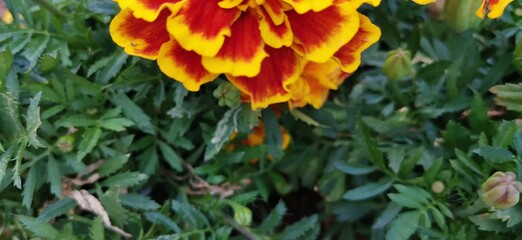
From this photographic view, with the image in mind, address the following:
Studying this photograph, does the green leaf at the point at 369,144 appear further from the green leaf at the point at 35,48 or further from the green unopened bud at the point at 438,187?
the green leaf at the point at 35,48

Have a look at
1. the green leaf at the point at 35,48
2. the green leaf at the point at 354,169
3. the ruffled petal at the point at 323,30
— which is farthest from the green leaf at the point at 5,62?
the green leaf at the point at 354,169

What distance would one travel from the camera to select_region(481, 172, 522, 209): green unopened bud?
83 centimetres

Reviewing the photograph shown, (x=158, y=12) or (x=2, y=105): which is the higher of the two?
(x=158, y=12)

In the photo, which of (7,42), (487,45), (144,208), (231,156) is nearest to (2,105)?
(7,42)

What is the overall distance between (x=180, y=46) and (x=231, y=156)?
297mm

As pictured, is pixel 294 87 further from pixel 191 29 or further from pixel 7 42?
pixel 7 42

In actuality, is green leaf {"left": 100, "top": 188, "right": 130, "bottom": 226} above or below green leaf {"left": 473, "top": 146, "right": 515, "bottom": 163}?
below

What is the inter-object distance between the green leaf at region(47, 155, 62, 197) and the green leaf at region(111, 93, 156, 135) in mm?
125

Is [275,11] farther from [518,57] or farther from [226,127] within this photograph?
[518,57]

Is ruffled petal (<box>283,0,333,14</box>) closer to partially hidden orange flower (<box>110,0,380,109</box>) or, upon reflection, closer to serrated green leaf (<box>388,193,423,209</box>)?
partially hidden orange flower (<box>110,0,380,109</box>)

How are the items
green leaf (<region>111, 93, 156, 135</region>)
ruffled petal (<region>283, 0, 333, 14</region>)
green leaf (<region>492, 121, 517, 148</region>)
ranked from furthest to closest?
green leaf (<region>111, 93, 156, 135</region>) → green leaf (<region>492, 121, 517, 148</region>) → ruffled petal (<region>283, 0, 333, 14</region>)

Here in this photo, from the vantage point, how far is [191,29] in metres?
0.81

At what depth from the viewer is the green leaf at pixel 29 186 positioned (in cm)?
92

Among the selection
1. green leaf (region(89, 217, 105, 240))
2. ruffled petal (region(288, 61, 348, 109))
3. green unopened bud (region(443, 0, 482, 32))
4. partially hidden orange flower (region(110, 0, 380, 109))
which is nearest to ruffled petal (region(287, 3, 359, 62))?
partially hidden orange flower (region(110, 0, 380, 109))
